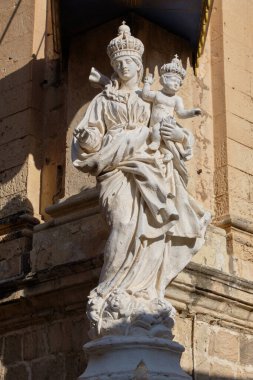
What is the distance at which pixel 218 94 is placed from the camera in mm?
8289

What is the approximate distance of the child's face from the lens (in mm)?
6961

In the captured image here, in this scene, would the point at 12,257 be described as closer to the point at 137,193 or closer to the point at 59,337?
the point at 59,337

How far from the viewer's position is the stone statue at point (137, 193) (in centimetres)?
644

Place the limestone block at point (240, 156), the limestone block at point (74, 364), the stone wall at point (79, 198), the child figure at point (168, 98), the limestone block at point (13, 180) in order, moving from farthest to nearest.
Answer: the limestone block at point (13, 180) < the limestone block at point (240, 156) < the stone wall at point (79, 198) < the limestone block at point (74, 364) < the child figure at point (168, 98)

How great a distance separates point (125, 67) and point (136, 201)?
3.12ft

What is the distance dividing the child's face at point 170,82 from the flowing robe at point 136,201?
0.64ft

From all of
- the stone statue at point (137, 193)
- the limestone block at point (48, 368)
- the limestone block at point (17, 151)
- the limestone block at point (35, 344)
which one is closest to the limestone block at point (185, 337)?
the stone statue at point (137, 193)

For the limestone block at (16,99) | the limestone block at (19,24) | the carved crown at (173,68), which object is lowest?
the carved crown at (173,68)

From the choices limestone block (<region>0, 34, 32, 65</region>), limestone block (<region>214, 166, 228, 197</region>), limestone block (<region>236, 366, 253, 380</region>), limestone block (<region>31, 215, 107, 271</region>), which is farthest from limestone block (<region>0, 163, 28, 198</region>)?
limestone block (<region>236, 366, 253, 380</region>)

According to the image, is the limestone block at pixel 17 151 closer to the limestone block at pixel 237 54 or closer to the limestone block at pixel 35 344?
the limestone block at pixel 35 344

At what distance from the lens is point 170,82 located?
6961mm

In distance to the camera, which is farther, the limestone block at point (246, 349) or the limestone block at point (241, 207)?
the limestone block at point (241, 207)

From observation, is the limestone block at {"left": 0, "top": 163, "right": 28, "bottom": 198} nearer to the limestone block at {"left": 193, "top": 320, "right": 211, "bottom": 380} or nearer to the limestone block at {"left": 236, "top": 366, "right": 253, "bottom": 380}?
the limestone block at {"left": 193, "top": 320, "right": 211, "bottom": 380}

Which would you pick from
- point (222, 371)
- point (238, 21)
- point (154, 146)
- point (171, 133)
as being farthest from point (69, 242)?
point (238, 21)
